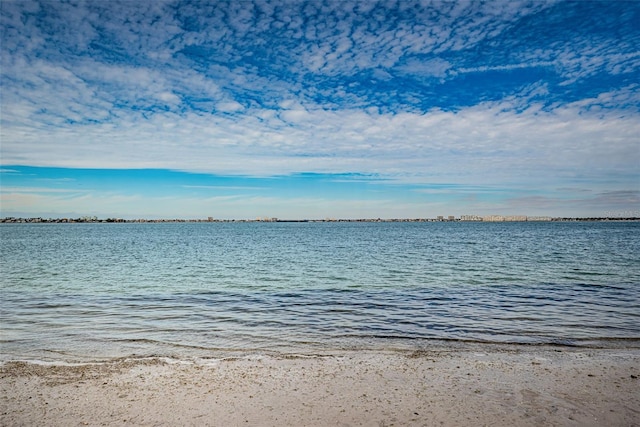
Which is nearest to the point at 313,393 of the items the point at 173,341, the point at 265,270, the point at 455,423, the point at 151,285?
the point at 455,423

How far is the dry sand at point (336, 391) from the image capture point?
20.1 feet

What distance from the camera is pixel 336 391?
718 cm

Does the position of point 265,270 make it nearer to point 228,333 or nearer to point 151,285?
point 151,285

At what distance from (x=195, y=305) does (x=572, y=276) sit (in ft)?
76.6

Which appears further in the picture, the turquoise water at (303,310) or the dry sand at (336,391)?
the turquoise water at (303,310)

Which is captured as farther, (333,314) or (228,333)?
(333,314)

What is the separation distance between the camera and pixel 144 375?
8.04 metres

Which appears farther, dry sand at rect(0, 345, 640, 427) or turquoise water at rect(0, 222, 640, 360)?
turquoise water at rect(0, 222, 640, 360)

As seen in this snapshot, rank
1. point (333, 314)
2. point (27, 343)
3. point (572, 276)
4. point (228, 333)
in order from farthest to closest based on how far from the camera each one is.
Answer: point (572, 276) < point (333, 314) < point (228, 333) < point (27, 343)

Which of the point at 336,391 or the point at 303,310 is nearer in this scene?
the point at 336,391

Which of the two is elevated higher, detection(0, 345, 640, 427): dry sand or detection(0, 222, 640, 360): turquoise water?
detection(0, 345, 640, 427): dry sand

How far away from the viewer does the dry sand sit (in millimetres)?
6133

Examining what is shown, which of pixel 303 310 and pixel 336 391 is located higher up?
pixel 336 391

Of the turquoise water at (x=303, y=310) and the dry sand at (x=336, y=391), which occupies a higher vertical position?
the dry sand at (x=336, y=391)
